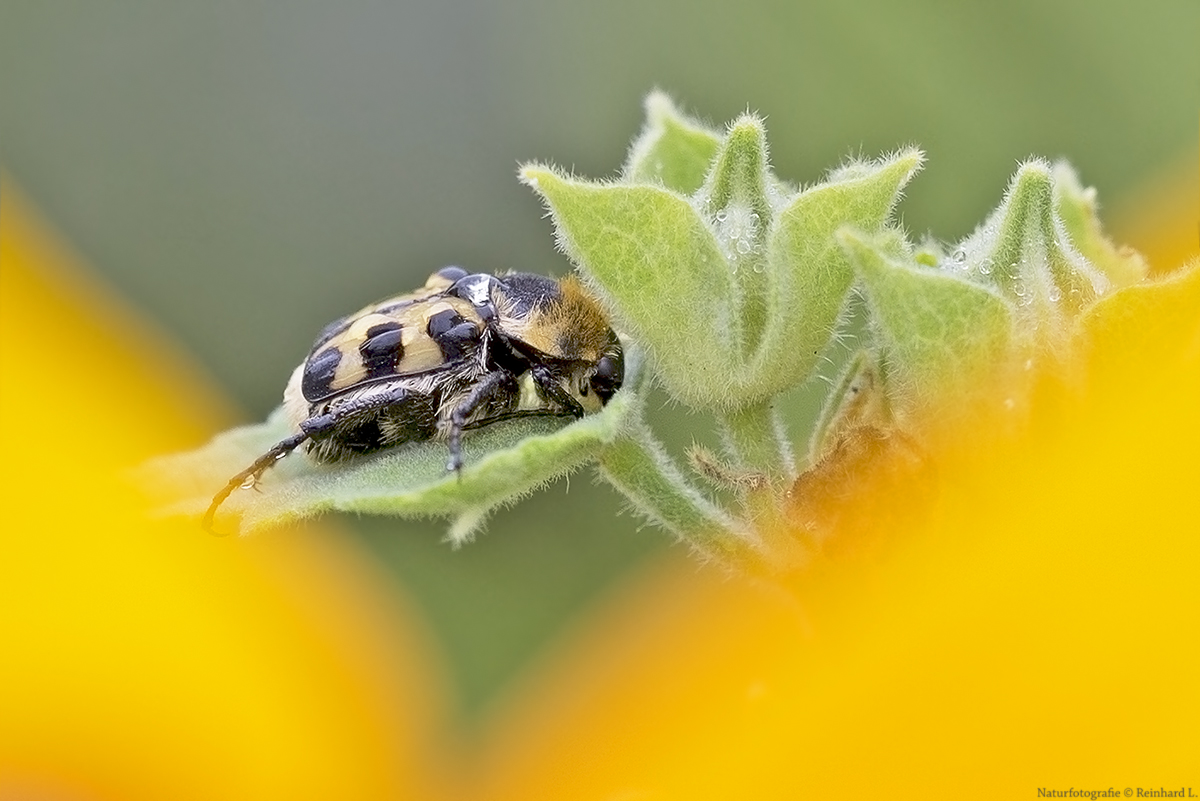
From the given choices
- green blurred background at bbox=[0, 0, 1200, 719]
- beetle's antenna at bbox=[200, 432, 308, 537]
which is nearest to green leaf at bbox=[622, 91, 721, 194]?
beetle's antenna at bbox=[200, 432, 308, 537]

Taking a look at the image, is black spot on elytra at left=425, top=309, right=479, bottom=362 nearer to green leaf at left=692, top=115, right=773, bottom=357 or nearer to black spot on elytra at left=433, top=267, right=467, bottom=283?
black spot on elytra at left=433, top=267, right=467, bottom=283

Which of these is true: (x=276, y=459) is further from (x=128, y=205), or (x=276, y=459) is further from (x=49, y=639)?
(x=128, y=205)

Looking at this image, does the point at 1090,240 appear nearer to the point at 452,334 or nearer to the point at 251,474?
the point at 452,334

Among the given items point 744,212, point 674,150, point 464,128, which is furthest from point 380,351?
point 464,128

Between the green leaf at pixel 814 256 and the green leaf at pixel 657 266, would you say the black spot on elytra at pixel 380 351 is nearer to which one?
the green leaf at pixel 657 266

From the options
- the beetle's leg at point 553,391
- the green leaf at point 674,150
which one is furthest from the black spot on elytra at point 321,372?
the green leaf at point 674,150

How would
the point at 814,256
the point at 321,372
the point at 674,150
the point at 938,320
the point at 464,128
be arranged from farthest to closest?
the point at 464,128 < the point at 321,372 < the point at 674,150 < the point at 814,256 < the point at 938,320
